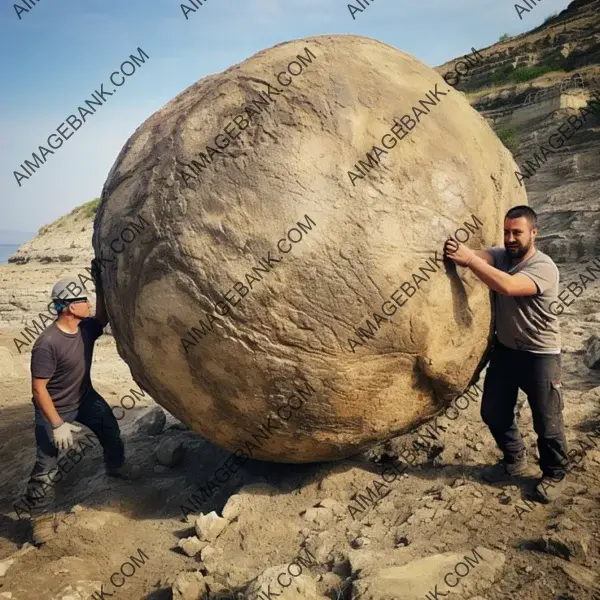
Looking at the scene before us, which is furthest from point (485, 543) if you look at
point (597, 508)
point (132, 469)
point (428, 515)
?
point (132, 469)

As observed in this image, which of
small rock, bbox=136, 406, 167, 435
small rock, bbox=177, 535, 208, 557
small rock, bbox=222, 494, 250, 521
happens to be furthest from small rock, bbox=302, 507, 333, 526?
small rock, bbox=136, 406, 167, 435

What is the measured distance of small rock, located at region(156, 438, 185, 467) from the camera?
4594mm

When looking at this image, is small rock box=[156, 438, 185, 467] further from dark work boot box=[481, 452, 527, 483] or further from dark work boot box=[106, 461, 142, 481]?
dark work boot box=[481, 452, 527, 483]

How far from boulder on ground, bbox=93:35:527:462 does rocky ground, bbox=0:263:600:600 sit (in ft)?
1.68

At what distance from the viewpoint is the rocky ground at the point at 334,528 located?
2.55 metres

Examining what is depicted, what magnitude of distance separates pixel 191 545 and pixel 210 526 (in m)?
0.15

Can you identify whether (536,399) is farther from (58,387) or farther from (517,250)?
(58,387)

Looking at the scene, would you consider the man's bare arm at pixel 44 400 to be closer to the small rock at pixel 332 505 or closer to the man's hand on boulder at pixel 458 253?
the small rock at pixel 332 505

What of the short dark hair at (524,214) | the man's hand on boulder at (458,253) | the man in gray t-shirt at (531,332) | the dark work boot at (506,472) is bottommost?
the dark work boot at (506,472)

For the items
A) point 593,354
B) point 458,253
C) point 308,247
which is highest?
point 308,247

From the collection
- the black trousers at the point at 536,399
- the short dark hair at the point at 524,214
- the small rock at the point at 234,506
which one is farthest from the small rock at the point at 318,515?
the short dark hair at the point at 524,214

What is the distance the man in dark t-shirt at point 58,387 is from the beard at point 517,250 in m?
2.63

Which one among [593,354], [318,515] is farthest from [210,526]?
[593,354]

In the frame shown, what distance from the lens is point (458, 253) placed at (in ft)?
9.65
